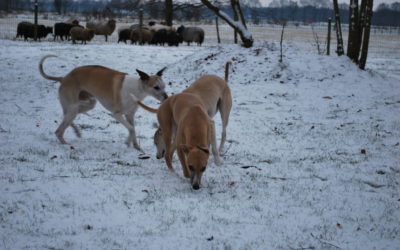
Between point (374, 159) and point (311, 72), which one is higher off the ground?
point (311, 72)

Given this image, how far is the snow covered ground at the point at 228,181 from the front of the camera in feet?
12.0

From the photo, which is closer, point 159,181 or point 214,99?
point 159,181

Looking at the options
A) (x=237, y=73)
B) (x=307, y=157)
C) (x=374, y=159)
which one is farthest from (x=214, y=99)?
(x=237, y=73)

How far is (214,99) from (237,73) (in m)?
6.54

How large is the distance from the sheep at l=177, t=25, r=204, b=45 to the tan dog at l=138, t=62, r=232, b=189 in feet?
81.9

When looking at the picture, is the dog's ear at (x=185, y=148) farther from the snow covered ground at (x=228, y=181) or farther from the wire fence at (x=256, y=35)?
the wire fence at (x=256, y=35)

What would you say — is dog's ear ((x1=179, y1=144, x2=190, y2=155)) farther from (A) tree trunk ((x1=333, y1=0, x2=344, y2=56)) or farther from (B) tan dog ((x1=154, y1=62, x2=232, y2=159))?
(A) tree trunk ((x1=333, y1=0, x2=344, y2=56))

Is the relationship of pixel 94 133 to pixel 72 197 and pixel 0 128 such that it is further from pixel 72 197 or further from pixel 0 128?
pixel 72 197

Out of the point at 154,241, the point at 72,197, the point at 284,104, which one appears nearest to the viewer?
the point at 154,241

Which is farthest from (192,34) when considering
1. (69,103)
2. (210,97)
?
(210,97)

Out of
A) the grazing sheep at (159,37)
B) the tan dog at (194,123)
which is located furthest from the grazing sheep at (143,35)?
the tan dog at (194,123)

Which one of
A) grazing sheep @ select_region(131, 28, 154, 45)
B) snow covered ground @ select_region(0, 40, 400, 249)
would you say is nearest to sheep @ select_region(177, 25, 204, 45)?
grazing sheep @ select_region(131, 28, 154, 45)

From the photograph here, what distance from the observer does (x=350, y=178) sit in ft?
17.6

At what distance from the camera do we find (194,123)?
4.95m
